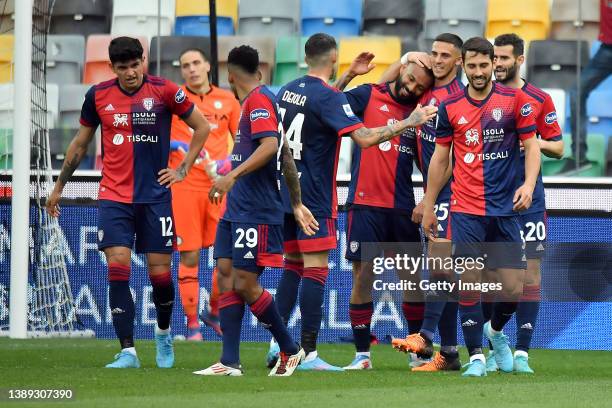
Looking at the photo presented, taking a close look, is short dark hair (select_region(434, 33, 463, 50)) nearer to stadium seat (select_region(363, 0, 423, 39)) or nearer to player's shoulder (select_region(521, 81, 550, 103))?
player's shoulder (select_region(521, 81, 550, 103))

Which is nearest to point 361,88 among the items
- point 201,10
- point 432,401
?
point 432,401

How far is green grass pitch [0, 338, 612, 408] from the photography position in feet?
21.3

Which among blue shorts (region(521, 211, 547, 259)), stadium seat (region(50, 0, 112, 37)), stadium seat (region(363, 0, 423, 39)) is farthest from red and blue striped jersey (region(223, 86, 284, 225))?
stadium seat (region(50, 0, 112, 37))

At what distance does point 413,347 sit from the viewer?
27.7 ft

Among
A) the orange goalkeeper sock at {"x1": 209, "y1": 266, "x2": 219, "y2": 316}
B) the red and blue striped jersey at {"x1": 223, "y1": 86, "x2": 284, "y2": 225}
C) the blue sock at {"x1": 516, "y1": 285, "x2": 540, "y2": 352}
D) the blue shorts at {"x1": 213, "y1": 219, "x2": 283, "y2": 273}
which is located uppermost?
the red and blue striped jersey at {"x1": 223, "y1": 86, "x2": 284, "y2": 225}

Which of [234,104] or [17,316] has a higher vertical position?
[234,104]

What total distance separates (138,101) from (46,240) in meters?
3.15

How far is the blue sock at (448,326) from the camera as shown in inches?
351

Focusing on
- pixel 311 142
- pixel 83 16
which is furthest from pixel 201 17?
pixel 311 142

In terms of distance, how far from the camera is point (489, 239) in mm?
8461

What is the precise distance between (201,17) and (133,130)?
20.9 ft

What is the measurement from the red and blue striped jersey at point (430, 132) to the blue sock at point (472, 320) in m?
0.95

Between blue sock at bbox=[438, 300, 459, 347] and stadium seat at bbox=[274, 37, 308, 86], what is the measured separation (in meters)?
5.14

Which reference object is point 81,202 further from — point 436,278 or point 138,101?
point 436,278
